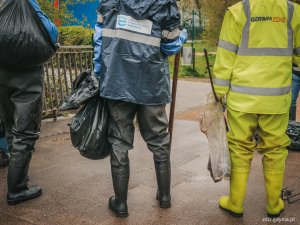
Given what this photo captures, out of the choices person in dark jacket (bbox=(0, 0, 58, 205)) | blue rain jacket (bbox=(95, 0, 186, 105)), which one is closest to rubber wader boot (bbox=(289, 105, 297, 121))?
blue rain jacket (bbox=(95, 0, 186, 105))

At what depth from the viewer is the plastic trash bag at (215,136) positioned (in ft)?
11.3

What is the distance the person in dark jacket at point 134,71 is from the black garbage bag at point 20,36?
1.80ft

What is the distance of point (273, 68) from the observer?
125 inches

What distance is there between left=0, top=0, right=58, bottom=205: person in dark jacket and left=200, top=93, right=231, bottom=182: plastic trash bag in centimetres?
155

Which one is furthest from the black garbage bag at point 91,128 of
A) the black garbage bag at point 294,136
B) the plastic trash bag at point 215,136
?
the black garbage bag at point 294,136

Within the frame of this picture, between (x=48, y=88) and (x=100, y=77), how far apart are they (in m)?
3.71

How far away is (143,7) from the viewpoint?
3158 millimetres

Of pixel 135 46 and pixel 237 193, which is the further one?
pixel 237 193

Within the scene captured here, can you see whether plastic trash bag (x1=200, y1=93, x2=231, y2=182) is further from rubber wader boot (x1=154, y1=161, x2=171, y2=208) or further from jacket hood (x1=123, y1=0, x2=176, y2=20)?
jacket hood (x1=123, y1=0, x2=176, y2=20)

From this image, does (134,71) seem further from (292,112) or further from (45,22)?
(292,112)

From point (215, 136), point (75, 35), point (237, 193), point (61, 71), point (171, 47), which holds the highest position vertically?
point (171, 47)

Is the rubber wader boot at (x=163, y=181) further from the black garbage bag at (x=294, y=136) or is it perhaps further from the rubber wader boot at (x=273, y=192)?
the black garbage bag at (x=294, y=136)

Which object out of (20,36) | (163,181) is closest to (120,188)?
(163,181)

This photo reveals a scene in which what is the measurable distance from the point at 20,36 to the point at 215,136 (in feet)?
6.28
